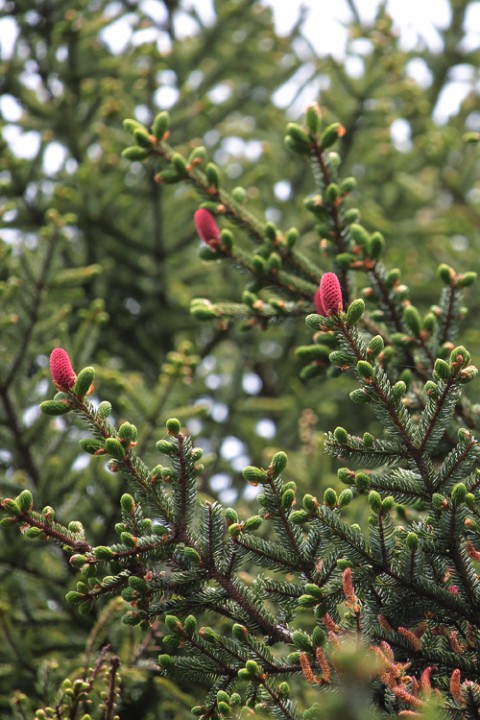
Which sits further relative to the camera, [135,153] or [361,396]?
[135,153]

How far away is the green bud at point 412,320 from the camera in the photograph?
259 centimetres

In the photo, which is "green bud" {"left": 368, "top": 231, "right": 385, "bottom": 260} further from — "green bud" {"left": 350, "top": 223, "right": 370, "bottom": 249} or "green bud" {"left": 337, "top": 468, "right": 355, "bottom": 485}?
"green bud" {"left": 337, "top": 468, "right": 355, "bottom": 485}

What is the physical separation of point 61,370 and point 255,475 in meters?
0.55

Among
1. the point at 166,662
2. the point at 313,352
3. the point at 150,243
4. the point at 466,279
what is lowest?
the point at 166,662

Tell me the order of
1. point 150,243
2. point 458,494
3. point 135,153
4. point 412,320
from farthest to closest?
point 150,243 < point 135,153 < point 412,320 < point 458,494

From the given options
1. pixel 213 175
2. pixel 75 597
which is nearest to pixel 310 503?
pixel 75 597

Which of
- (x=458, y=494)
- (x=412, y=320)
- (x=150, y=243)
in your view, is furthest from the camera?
(x=150, y=243)

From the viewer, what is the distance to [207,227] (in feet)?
8.84

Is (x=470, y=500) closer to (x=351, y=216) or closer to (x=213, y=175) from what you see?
(x=351, y=216)

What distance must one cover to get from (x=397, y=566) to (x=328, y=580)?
19cm

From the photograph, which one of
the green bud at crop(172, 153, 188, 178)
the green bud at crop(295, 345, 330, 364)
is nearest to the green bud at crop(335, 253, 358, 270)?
the green bud at crop(295, 345, 330, 364)

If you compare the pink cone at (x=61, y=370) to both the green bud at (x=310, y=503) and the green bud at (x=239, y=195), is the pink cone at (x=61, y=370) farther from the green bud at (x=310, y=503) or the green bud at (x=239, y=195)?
the green bud at (x=239, y=195)

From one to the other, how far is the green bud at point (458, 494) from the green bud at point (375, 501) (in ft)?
0.58

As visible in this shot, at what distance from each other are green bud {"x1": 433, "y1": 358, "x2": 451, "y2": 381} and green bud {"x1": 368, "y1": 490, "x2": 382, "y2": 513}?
0.33 meters
